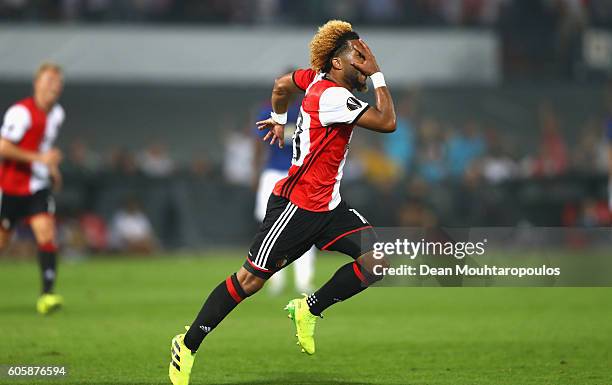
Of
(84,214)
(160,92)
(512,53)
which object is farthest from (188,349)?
(512,53)

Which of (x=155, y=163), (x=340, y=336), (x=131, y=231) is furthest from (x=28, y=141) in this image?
(x=155, y=163)

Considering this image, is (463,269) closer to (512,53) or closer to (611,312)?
(611,312)

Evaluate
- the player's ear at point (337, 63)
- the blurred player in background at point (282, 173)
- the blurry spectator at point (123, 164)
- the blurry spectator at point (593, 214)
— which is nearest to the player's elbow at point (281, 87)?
the player's ear at point (337, 63)

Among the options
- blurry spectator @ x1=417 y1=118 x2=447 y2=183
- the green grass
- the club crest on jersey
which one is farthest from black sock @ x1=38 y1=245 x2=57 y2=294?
blurry spectator @ x1=417 y1=118 x2=447 y2=183

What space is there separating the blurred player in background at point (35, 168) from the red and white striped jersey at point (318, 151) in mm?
5406

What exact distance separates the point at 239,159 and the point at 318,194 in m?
16.7

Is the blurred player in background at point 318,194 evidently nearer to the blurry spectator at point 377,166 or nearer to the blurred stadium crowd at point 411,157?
the blurred stadium crowd at point 411,157

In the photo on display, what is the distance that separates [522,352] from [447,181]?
14.4m

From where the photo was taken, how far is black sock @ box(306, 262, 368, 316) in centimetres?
897

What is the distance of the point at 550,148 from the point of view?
2728 cm

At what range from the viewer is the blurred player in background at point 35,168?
13.5m

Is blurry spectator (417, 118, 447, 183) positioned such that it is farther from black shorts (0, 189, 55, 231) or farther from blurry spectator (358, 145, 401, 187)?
black shorts (0, 189, 55, 231)

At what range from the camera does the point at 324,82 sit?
341 inches

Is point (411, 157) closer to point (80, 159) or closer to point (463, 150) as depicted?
point (463, 150)
